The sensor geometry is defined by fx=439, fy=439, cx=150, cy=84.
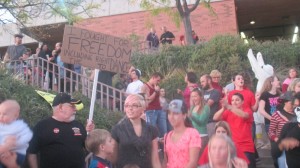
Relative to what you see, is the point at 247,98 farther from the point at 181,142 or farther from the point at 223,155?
the point at 223,155

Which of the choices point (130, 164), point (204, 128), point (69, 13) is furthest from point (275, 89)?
point (69, 13)

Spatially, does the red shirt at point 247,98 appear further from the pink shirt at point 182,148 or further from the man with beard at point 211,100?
the pink shirt at point 182,148

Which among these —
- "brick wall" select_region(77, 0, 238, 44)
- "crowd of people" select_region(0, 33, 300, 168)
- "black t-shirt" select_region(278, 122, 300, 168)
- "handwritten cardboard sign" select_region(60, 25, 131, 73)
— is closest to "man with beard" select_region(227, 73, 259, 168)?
"crowd of people" select_region(0, 33, 300, 168)

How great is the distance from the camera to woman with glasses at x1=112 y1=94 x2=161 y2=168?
4711 mm

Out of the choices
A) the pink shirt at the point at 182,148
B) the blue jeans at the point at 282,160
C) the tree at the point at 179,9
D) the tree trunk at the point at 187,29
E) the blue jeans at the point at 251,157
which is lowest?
the blue jeans at the point at 251,157

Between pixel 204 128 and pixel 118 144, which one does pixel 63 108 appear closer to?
pixel 118 144

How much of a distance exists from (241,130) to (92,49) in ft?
8.45

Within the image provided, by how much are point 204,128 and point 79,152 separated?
102 inches

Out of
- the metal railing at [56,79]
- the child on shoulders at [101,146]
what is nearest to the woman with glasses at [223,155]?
the child on shoulders at [101,146]

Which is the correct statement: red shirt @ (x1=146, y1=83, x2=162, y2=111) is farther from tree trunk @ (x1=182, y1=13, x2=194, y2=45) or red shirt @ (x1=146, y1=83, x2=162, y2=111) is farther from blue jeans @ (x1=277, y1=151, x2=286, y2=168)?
tree trunk @ (x1=182, y1=13, x2=194, y2=45)

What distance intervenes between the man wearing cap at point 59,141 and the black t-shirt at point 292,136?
250 centimetres

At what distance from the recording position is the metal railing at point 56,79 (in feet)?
37.0

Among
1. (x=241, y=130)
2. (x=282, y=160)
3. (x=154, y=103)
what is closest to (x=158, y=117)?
(x=154, y=103)

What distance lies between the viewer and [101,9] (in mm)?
24594
